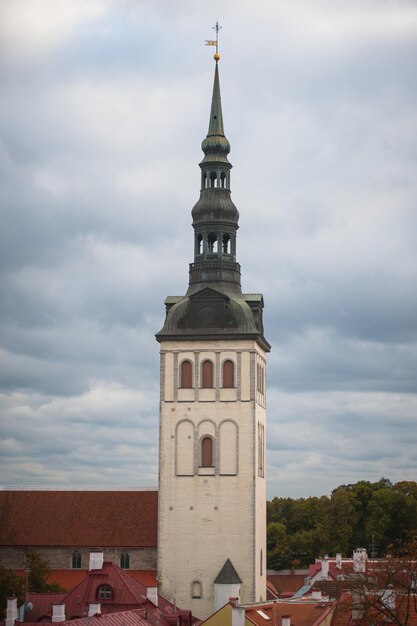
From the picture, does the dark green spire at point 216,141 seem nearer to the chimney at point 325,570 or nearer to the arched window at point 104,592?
the chimney at point 325,570

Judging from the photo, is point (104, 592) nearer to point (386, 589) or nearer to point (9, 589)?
point (9, 589)

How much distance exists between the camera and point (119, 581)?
64.4 metres

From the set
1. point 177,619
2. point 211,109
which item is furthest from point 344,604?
point 211,109

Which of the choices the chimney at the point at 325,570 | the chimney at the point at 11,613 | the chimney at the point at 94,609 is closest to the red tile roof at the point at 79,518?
the chimney at the point at 325,570

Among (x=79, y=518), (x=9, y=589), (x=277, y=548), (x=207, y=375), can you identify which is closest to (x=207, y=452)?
(x=207, y=375)

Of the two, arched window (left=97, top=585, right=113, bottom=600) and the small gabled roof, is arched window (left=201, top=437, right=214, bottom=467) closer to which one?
the small gabled roof

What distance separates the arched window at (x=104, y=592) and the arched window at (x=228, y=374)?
15.3 m

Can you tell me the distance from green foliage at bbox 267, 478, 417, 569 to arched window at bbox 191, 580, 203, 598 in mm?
35991

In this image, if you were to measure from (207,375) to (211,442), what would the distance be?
12.6 ft

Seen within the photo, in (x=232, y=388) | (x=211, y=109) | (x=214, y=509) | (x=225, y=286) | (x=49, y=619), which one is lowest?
(x=49, y=619)

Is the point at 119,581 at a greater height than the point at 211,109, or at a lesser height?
lesser

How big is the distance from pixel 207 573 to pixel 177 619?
1066cm

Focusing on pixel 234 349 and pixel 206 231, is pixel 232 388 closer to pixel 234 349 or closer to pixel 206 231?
pixel 234 349

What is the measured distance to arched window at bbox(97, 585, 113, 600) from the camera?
64.1 m
